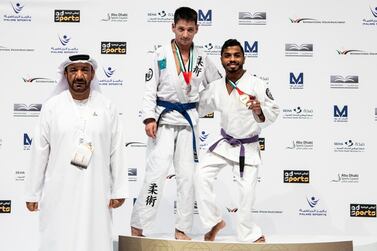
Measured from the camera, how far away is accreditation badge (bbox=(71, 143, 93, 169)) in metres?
3.33

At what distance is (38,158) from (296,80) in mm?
2876

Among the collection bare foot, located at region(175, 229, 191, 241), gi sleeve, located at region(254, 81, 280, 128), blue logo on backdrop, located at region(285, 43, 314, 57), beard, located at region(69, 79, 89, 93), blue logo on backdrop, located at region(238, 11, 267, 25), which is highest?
blue logo on backdrop, located at region(238, 11, 267, 25)

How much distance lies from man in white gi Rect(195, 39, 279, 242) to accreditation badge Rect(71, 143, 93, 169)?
885 millimetres

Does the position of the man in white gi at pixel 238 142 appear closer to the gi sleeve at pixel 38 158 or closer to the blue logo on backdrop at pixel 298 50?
the gi sleeve at pixel 38 158

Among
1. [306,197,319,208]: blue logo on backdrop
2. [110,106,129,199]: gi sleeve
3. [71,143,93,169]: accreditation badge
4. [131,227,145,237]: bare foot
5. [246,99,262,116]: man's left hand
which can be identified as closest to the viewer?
[71,143,93,169]: accreditation badge

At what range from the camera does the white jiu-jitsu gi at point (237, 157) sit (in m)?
3.82

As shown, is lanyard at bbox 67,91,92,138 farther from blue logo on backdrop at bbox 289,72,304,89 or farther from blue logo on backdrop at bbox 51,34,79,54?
blue logo on backdrop at bbox 289,72,304,89

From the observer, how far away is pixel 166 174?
3963 mm

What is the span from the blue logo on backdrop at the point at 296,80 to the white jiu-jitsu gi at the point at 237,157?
5.15ft

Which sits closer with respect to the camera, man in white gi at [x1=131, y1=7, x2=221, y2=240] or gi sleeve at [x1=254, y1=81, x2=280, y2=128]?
gi sleeve at [x1=254, y1=81, x2=280, y2=128]

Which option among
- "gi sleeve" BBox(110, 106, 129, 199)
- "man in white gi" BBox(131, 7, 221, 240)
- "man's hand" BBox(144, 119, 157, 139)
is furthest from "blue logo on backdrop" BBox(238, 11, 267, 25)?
"gi sleeve" BBox(110, 106, 129, 199)

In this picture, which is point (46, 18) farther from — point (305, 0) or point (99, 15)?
point (305, 0)

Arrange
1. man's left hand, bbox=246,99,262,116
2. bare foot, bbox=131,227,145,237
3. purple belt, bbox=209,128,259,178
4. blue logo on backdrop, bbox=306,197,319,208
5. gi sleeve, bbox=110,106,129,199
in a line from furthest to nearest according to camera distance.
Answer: blue logo on backdrop, bbox=306,197,319,208 < bare foot, bbox=131,227,145,237 < purple belt, bbox=209,128,259,178 < man's left hand, bbox=246,99,262,116 < gi sleeve, bbox=110,106,129,199

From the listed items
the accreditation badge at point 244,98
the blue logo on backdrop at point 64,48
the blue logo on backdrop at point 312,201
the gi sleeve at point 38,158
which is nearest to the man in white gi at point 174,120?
the accreditation badge at point 244,98
